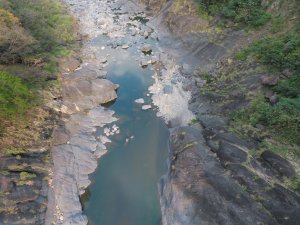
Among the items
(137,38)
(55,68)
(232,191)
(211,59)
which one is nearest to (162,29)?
(137,38)

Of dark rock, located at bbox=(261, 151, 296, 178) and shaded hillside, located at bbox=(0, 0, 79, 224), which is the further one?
shaded hillside, located at bbox=(0, 0, 79, 224)

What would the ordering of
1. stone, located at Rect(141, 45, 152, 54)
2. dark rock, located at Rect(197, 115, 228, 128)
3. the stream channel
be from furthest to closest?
stone, located at Rect(141, 45, 152, 54)
dark rock, located at Rect(197, 115, 228, 128)
the stream channel

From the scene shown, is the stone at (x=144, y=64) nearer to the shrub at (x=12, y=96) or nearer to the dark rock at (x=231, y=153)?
the shrub at (x=12, y=96)

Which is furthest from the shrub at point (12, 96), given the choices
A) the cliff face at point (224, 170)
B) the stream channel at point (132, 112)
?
the cliff face at point (224, 170)

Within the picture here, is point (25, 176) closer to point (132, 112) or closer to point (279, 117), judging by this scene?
point (132, 112)

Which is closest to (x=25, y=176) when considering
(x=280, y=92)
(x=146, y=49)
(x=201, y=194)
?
(x=201, y=194)

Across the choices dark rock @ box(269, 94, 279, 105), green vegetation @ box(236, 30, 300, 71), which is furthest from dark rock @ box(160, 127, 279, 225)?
green vegetation @ box(236, 30, 300, 71)

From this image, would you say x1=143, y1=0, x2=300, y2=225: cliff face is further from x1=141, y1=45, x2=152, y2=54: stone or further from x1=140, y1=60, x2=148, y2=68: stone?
x1=141, y1=45, x2=152, y2=54: stone
